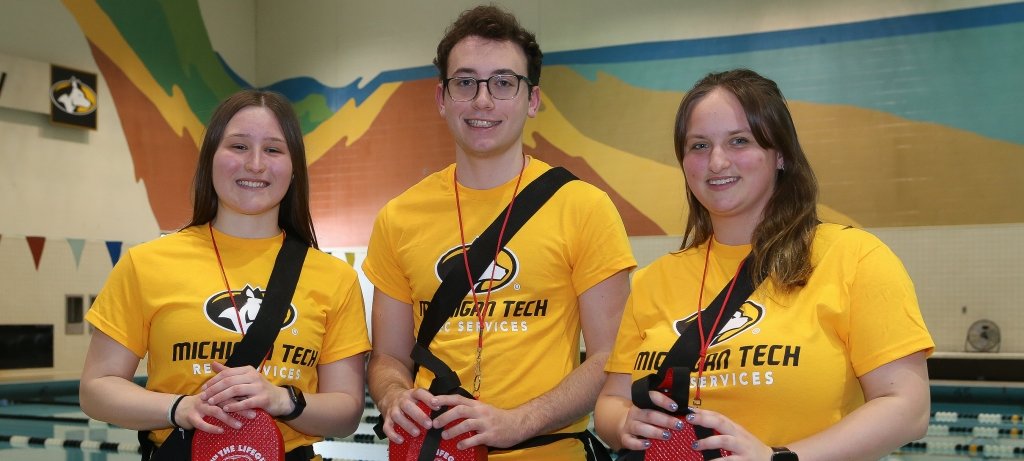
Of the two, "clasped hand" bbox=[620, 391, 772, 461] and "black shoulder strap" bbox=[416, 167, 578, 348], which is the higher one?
"black shoulder strap" bbox=[416, 167, 578, 348]

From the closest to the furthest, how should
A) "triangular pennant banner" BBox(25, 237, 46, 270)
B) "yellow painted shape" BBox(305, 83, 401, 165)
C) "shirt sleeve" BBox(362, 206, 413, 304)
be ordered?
"shirt sleeve" BBox(362, 206, 413, 304) < "triangular pennant banner" BBox(25, 237, 46, 270) < "yellow painted shape" BBox(305, 83, 401, 165)

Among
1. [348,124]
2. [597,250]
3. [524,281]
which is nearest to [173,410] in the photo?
[524,281]

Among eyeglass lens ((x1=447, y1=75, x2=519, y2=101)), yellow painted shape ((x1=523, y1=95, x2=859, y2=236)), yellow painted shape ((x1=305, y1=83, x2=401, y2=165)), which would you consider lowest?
eyeglass lens ((x1=447, y1=75, x2=519, y2=101))

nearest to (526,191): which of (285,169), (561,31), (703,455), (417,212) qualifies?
(417,212)

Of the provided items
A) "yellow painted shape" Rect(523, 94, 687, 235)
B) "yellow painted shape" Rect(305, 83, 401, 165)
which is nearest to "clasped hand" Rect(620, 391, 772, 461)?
"yellow painted shape" Rect(523, 94, 687, 235)

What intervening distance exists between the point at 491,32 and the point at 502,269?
1.97 feet

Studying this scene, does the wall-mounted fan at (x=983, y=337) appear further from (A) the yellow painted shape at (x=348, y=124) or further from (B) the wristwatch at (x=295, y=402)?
(B) the wristwatch at (x=295, y=402)

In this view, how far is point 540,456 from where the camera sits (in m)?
2.05

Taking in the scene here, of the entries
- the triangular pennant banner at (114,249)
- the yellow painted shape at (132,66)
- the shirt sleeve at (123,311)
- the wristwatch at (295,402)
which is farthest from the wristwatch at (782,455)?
the triangular pennant banner at (114,249)

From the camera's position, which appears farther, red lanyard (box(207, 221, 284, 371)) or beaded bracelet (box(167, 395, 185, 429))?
red lanyard (box(207, 221, 284, 371))

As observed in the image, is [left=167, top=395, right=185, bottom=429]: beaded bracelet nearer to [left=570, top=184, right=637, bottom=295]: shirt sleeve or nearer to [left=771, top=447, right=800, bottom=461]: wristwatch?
[left=570, top=184, right=637, bottom=295]: shirt sleeve

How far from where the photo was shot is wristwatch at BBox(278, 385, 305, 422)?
72.0 inches

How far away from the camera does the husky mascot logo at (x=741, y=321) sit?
167 cm

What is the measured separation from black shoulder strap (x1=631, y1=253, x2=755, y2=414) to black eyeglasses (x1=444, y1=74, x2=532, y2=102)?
757 mm
